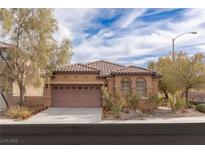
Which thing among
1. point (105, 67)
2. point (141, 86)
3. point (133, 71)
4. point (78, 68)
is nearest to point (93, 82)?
point (78, 68)

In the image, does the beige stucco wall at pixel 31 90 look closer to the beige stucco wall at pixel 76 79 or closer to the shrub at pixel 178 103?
the beige stucco wall at pixel 76 79

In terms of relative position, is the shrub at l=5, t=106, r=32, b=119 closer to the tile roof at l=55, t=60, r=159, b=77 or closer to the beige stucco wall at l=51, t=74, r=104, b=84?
the tile roof at l=55, t=60, r=159, b=77

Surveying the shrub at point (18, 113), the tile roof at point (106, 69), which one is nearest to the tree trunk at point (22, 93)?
the shrub at point (18, 113)

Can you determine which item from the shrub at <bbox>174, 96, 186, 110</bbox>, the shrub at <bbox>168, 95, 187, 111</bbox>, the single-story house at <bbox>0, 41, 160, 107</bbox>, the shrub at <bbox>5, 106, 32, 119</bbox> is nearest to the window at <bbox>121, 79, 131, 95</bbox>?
the single-story house at <bbox>0, 41, 160, 107</bbox>

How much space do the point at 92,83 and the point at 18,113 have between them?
825 cm

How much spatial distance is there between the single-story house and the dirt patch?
2384mm

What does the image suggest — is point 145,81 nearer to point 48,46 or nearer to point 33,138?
point 48,46

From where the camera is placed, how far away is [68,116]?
21.4 m

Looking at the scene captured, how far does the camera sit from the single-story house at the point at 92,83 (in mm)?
25844

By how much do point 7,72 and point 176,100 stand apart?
10892 mm

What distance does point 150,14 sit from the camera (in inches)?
674
